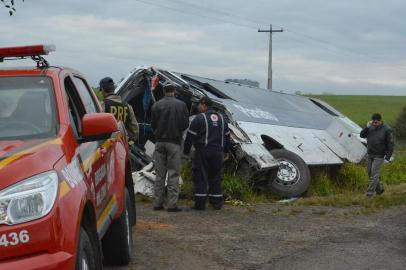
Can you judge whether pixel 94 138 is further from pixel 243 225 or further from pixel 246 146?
pixel 246 146

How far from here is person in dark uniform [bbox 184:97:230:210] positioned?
10062mm

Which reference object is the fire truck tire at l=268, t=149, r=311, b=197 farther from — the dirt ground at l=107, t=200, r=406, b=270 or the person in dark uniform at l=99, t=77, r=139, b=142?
the person in dark uniform at l=99, t=77, r=139, b=142

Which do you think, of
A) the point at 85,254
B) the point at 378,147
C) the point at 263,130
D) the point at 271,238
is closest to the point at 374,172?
the point at 378,147

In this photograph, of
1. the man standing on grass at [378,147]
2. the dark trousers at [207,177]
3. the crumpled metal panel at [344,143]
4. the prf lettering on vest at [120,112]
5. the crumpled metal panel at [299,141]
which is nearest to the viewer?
the prf lettering on vest at [120,112]

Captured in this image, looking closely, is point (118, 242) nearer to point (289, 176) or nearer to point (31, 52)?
point (31, 52)

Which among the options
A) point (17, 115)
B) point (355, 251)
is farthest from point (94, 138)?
point (355, 251)

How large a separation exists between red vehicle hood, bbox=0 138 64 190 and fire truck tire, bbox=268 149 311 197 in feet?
27.1

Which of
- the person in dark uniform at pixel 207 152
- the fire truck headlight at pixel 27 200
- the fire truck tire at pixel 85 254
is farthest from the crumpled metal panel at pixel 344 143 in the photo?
the fire truck headlight at pixel 27 200

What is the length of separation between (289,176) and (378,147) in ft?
6.54

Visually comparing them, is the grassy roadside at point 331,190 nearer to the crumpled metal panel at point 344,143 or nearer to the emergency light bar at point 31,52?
the crumpled metal panel at point 344,143

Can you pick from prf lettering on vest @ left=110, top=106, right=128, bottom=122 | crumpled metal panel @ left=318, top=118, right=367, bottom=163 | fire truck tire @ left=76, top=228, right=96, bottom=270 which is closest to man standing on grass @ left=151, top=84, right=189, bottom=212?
prf lettering on vest @ left=110, top=106, right=128, bottom=122

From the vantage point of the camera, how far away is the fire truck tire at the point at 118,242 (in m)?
5.73

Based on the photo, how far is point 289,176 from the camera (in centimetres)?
1191

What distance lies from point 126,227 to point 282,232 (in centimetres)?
294
